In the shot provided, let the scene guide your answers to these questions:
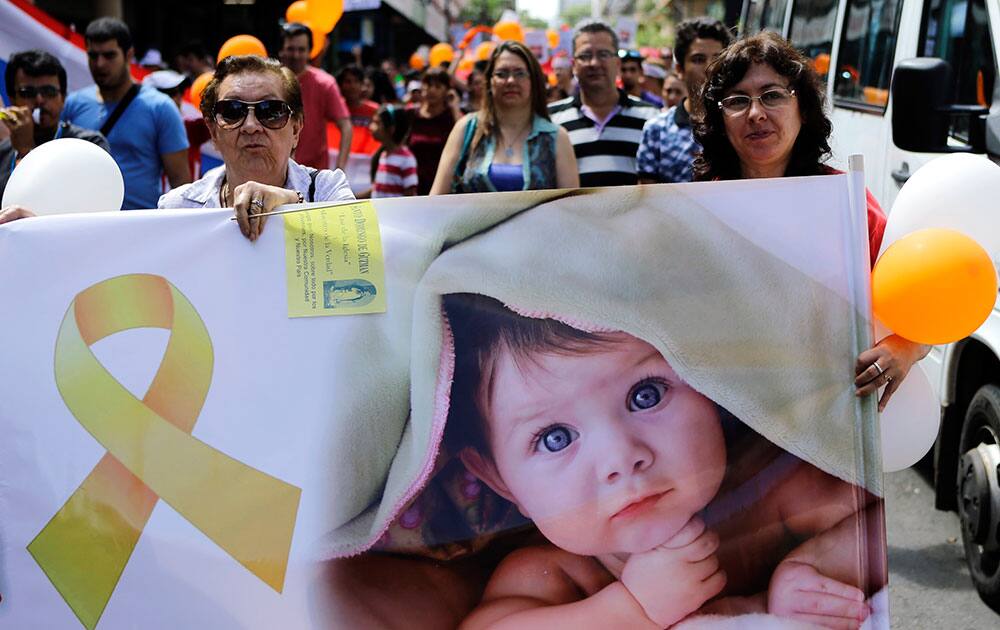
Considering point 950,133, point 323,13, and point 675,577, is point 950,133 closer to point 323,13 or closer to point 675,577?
point 675,577

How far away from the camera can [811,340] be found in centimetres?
270

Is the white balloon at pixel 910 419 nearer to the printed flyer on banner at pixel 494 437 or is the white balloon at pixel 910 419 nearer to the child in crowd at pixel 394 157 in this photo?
the printed flyer on banner at pixel 494 437

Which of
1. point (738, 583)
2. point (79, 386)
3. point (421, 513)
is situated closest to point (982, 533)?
point (738, 583)

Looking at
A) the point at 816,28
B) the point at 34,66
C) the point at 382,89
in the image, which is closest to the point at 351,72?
the point at 382,89


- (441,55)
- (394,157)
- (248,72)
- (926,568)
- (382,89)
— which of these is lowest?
(926,568)

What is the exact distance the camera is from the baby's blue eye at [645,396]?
2705 mm

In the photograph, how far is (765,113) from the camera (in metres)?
3.23

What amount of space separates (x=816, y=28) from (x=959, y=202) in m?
5.15

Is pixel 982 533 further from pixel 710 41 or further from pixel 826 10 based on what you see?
pixel 826 10

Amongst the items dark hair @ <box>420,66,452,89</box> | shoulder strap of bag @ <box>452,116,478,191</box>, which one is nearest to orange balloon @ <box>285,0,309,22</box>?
dark hair @ <box>420,66,452,89</box>

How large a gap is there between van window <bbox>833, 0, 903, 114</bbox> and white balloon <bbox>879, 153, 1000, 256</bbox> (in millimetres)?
3036

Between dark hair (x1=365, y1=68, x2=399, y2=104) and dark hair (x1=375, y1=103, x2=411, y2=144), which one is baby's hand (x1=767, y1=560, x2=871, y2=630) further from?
dark hair (x1=365, y1=68, x2=399, y2=104)

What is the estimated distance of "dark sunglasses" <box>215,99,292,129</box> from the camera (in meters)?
3.22

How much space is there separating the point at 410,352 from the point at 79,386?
2.57 ft
